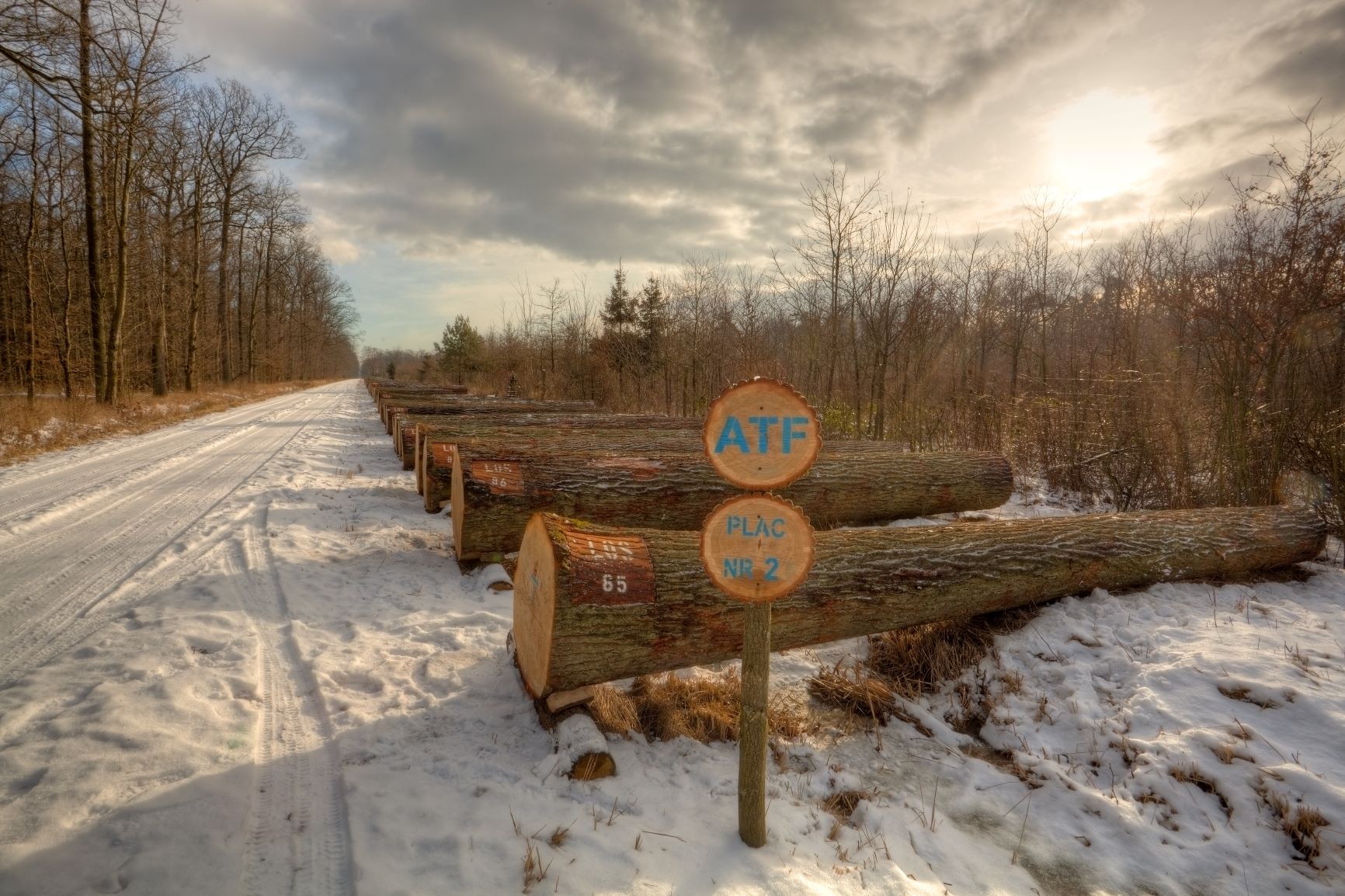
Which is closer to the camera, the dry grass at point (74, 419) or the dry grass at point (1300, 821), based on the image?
the dry grass at point (1300, 821)

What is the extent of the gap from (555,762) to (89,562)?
474cm

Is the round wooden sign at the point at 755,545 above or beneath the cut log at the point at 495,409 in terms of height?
beneath

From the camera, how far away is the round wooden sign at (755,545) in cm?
200

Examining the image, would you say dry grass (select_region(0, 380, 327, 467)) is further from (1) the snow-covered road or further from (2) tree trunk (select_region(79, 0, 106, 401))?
(1) the snow-covered road

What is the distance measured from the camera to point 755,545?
201 cm

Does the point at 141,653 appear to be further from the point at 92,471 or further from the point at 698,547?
the point at 92,471

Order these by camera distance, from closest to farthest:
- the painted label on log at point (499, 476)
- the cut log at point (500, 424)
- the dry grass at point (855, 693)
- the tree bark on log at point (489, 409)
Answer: the dry grass at point (855, 693) → the painted label on log at point (499, 476) → the cut log at point (500, 424) → the tree bark on log at point (489, 409)

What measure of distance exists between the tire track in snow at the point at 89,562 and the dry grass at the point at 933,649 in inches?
196

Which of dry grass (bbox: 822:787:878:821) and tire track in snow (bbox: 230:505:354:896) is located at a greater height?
tire track in snow (bbox: 230:505:354:896)

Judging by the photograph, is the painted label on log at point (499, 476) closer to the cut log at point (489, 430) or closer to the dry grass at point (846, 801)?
the cut log at point (489, 430)

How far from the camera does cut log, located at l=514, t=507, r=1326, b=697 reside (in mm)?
2818

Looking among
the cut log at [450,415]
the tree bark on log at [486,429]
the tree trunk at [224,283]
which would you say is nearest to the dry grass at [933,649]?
the tree bark on log at [486,429]

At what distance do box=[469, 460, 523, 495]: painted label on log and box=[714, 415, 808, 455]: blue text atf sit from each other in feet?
11.5

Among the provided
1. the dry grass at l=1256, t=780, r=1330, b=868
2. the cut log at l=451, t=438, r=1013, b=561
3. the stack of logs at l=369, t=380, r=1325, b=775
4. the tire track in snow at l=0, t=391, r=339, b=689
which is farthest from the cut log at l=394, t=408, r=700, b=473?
the dry grass at l=1256, t=780, r=1330, b=868
